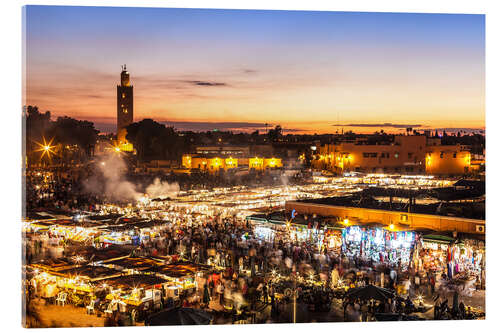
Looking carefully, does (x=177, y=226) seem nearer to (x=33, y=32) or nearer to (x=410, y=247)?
(x=410, y=247)

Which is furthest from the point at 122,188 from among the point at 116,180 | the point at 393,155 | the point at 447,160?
the point at 447,160

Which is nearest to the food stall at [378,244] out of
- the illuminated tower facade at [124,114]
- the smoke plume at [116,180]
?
the smoke plume at [116,180]

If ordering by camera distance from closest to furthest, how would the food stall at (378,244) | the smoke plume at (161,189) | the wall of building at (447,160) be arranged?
the food stall at (378,244)
the smoke plume at (161,189)
the wall of building at (447,160)

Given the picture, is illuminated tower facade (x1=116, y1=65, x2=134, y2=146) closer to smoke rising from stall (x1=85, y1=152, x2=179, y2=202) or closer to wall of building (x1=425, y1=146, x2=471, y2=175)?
smoke rising from stall (x1=85, y1=152, x2=179, y2=202)

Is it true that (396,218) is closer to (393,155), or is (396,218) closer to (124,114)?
(393,155)

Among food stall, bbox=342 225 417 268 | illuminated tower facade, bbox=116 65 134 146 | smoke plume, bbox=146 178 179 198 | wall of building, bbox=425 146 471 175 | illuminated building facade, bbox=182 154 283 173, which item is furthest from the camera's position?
illuminated tower facade, bbox=116 65 134 146

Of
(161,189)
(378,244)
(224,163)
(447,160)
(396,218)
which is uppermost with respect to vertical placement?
(447,160)

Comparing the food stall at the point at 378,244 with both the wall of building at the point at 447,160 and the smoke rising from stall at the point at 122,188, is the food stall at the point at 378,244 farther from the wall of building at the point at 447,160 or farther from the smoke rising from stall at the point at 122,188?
the wall of building at the point at 447,160

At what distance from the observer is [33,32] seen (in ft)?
23.0

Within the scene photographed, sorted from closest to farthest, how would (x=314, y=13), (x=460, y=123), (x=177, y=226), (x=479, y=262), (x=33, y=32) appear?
(x=33, y=32)
(x=314, y=13)
(x=479, y=262)
(x=460, y=123)
(x=177, y=226)

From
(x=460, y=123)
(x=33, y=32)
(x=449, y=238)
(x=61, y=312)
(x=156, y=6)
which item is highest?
(x=156, y=6)

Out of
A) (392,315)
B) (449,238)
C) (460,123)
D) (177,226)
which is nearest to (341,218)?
(449,238)

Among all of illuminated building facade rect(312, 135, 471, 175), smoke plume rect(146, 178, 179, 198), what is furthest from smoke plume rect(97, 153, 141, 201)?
illuminated building facade rect(312, 135, 471, 175)

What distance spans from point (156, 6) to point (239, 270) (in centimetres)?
586
